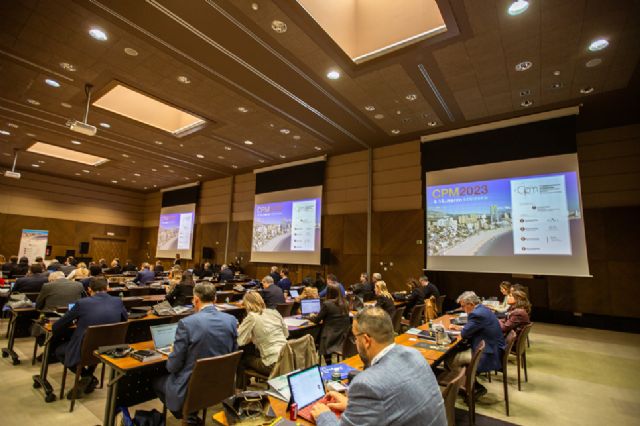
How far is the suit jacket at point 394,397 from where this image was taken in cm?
127

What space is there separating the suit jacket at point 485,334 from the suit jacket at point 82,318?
3921mm

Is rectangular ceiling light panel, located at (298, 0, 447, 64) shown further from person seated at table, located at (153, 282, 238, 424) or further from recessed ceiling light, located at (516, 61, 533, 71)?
person seated at table, located at (153, 282, 238, 424)

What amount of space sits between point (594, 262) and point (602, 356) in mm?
3246

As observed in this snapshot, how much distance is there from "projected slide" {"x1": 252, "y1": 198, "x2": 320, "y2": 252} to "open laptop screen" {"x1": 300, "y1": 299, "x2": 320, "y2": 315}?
601cm

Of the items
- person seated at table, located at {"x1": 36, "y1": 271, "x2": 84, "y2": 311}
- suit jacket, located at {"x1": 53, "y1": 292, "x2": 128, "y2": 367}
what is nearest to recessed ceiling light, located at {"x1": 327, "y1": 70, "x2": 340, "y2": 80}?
suit jacket, located at {"x1": 53, "y1": 292, "x2": 128, "y2": 367}

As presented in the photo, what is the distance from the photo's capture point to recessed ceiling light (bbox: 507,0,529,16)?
4.56m

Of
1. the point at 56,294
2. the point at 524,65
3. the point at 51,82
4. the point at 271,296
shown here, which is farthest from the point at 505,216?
the point at 51,82

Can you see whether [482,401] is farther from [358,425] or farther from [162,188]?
[162,188]

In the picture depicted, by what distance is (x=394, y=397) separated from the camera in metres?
1.29

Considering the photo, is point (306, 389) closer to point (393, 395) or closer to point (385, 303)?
point (393, 395)

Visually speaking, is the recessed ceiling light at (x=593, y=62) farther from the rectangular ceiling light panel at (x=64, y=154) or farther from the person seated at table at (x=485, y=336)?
the rectangular ceiling light panel at (x=64, y=154)

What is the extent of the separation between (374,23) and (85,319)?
643 centimetres

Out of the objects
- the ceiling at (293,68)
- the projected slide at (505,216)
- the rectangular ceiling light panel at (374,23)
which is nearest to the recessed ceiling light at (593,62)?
the ceiling at (293,68)

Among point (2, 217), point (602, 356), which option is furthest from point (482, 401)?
point (2, 217)
